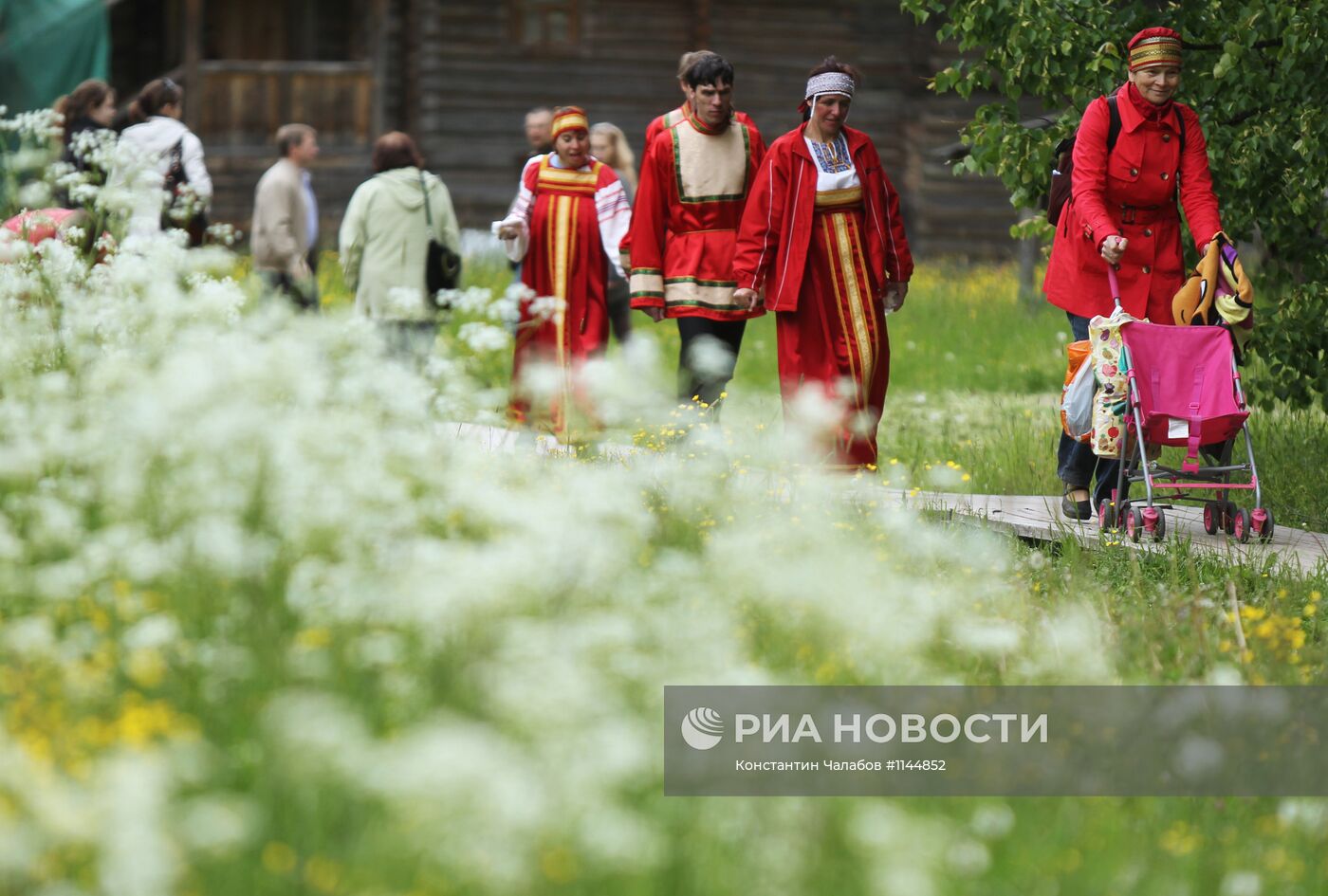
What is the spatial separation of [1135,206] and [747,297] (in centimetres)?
156

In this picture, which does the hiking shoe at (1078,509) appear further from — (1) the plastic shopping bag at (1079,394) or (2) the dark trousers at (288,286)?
(2) the dark trousers at (288,286)

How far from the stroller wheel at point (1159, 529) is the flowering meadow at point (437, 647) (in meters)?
1.62

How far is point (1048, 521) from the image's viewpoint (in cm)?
716

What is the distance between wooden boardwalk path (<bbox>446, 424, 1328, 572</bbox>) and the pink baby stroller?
0.10 metres

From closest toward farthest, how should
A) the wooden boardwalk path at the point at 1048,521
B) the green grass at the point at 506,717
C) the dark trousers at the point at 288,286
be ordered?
1. the green grass at the point at 506,717
2. the wooden boardwalk path at the point at 1048,521
3. the dark trousers at the point at 288,286

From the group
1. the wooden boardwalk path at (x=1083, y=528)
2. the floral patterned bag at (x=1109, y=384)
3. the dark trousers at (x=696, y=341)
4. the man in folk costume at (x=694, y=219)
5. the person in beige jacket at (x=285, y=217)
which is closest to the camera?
the wooden boardwalk path at (x=1083, y=528)

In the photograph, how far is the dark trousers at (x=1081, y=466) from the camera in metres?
7.35

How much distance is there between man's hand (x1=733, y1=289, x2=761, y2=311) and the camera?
24.0ft

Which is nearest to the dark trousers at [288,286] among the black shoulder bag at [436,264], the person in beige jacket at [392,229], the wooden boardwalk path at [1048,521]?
the person in beige jacket at [392,229]

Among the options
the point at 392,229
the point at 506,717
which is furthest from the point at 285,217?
the point at 506,717

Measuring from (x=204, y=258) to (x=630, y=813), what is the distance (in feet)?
10.1

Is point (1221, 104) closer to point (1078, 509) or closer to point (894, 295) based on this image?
point (894, 295)

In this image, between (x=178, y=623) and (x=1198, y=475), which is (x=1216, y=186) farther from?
(x=178, y=623)

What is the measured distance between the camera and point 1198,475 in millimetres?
6988
